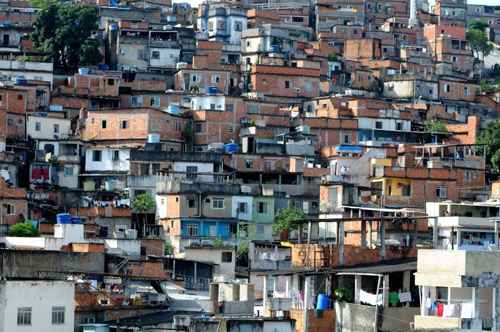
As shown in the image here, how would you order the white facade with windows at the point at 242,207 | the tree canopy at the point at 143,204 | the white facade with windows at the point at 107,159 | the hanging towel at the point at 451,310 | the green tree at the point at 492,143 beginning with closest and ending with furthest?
1. the hanging towel at the point at 451,310
2. the white facade with windows at the point at 242,207
3. the tree canopy at the point at 143,204
4. the white facade with windows at the point at 107,159
5. the green tree at the point at 492,143

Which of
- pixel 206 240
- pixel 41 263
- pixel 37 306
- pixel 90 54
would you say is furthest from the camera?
pixel 90 54

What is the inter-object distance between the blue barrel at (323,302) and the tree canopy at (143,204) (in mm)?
23989

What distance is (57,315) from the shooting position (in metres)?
40.1

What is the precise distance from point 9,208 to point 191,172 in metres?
7.48

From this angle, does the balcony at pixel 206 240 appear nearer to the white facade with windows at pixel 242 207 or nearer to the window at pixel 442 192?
the white facade with windows at pixel 242 207

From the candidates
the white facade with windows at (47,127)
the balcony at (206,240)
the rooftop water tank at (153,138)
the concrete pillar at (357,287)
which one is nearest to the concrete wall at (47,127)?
the white facade with windows at (47,127)

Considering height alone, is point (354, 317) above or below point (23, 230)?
above

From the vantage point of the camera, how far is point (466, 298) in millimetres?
36219

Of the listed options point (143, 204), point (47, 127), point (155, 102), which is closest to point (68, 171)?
point (47, 127)

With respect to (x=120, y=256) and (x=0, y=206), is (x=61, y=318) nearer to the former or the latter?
(x=120, y=256)

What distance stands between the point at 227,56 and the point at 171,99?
10265 millimetres

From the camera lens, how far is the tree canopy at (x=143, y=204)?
208 feet

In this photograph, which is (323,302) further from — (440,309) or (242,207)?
(242,207)

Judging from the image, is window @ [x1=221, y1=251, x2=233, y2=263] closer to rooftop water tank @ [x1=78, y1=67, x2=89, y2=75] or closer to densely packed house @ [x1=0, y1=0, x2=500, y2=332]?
densely packed house @ [x1=0, y1=0, x2=500, y2=332]
